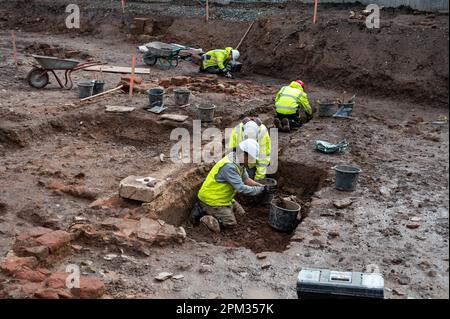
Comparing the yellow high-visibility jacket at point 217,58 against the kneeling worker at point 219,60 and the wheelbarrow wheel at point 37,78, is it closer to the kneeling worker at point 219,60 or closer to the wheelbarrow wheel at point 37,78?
the kneeling worker at point 219,60

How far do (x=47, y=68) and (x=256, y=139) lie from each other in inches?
243

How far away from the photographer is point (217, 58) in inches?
558

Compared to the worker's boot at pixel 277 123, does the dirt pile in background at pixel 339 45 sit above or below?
above

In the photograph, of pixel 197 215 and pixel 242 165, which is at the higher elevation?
pixel 242 165

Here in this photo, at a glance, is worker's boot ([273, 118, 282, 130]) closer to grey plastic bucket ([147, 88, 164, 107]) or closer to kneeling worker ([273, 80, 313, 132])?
kneeling worker ([273, 80, 313, 132])

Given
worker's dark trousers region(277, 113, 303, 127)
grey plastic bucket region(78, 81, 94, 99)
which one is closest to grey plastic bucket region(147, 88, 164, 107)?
grey plastic bucket region(78, 81, 94, 99)

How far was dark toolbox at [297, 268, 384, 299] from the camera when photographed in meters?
3.67

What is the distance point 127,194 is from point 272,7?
13.7 meters

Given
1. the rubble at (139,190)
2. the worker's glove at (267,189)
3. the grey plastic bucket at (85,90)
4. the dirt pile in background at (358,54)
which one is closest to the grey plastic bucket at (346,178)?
the worker's glove at (267,189)

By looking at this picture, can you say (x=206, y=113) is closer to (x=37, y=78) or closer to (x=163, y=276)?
(x=37, y=78)

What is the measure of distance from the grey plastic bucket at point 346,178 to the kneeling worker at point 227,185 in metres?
1.04

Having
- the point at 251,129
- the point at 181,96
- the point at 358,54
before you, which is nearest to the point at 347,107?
the point at 358,54

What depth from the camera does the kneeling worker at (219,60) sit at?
46.5 ft

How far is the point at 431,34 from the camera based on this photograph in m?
12.8
